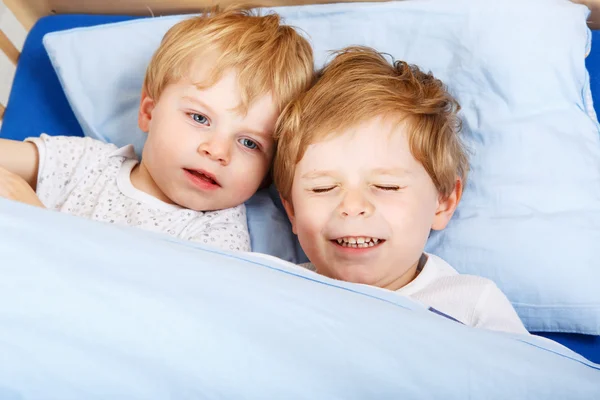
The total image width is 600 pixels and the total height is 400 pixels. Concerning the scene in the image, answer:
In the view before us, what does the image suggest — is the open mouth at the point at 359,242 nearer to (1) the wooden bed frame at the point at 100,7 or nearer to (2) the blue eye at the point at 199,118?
(2) the blue eye at the point at 199,118

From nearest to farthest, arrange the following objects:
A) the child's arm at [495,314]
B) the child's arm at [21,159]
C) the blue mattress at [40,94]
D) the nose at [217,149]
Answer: the child's arm at [495,314]
the nose at [217,149]
the child's arm at [21,159]
the blue mattress at [40,94]

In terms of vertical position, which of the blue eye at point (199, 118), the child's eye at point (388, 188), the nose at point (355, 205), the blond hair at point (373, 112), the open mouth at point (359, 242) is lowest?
the open mouth at point (359, 242)

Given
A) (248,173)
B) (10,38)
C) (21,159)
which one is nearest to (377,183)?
(248,173)

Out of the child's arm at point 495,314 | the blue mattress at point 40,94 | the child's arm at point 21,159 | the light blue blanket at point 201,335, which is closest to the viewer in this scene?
the light blue blanket at point 201,335

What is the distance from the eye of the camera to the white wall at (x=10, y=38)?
1.41 metres

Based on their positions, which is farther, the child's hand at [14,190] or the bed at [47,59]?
the bed at [47,59]

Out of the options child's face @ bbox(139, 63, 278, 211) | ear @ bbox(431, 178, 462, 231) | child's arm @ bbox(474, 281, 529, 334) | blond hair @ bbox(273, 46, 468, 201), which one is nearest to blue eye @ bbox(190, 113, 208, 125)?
child's face @ bbox(139, 63, 278, 211)

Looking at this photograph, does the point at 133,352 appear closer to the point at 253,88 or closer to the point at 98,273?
the point at 98,273

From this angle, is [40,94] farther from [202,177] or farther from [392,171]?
[392,171]

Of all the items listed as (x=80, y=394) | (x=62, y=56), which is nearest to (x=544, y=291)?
(x=80, y=394)

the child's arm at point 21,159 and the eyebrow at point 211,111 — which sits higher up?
the eyebrow at point 211,111

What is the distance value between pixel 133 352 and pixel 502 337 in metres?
0.38

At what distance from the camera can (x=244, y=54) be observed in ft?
3.50

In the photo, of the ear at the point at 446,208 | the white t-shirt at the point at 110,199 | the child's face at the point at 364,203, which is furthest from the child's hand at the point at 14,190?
the ear at the point at 446,208
